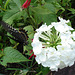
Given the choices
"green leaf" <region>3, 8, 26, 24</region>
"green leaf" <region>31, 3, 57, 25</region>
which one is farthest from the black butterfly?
"green leaf" <region>31, 3, 57, 25</region>

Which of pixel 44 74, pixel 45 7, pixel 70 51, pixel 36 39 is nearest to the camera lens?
pixel 70 51

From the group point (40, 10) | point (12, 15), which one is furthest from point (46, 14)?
point (12, 15)

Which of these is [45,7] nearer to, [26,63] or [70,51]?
[70,51]

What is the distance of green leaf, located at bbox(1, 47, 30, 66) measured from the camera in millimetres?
1219

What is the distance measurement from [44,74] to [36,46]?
1.64ft

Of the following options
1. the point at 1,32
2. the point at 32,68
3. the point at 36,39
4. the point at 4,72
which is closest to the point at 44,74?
the point at 32,68

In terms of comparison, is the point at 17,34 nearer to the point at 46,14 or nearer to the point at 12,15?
the point at 12,15

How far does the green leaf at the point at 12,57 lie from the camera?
122 centimetres

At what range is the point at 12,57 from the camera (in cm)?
124

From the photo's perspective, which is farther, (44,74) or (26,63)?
(26,63)

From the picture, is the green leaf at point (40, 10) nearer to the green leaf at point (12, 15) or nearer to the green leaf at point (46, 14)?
the green leaf at point (46, 14)

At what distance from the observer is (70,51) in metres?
0.79

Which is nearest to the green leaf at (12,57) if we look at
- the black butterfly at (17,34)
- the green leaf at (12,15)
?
the black butterfly at (17,34)

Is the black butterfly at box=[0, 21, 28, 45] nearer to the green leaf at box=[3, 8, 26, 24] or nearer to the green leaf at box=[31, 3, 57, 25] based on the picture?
the green leaf at box=[3, 8, 26, 24]
